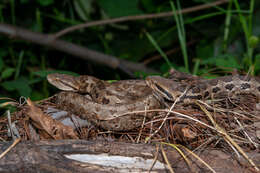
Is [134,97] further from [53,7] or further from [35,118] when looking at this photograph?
[53,7]

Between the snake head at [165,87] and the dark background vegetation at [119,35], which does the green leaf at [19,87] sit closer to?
the dark background vegetation at [119,35]

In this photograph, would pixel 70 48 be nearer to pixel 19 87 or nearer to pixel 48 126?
pixel 19 87

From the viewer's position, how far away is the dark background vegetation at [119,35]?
24.6 feet

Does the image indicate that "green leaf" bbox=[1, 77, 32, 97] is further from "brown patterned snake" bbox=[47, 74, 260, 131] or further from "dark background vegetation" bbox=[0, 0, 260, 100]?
"dark background vegetation" bbox=[0, 0, 260, 100]

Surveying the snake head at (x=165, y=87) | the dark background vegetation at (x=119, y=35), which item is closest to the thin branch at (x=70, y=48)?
the dark background vegetation at (x=119, y=35)

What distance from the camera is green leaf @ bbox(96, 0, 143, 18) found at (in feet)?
25.7

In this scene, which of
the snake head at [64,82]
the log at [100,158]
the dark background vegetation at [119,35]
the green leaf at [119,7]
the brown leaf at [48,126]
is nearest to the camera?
the log at [100,158]

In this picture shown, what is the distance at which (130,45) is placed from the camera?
8625 mm

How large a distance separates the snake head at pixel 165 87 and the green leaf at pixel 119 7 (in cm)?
375

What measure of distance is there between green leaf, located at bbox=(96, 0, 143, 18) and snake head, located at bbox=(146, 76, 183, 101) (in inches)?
148

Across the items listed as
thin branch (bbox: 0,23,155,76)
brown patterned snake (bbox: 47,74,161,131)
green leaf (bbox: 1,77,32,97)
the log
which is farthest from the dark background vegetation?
the log

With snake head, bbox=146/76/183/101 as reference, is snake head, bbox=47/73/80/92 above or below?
above

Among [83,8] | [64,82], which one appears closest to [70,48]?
[83,8]

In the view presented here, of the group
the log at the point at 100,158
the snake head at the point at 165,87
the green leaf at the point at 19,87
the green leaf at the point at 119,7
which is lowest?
the log at the point at 100,158
